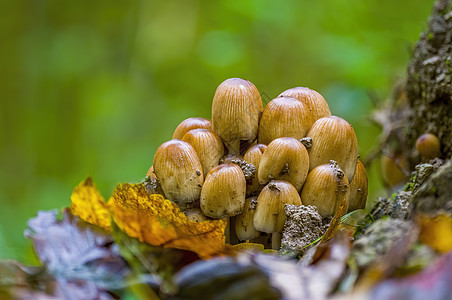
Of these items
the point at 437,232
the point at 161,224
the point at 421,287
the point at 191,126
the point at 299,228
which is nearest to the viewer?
the point at 421,287

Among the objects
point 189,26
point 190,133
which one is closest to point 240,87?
point 190,133

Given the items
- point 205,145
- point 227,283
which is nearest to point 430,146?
point 205,145

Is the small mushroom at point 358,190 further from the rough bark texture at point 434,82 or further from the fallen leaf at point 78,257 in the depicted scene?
the fallen leaf at point 78,257

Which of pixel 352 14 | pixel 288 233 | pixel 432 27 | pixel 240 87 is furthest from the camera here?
pixel 352 14

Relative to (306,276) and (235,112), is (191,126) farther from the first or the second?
(306,276)

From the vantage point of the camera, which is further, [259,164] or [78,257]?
[259,164]

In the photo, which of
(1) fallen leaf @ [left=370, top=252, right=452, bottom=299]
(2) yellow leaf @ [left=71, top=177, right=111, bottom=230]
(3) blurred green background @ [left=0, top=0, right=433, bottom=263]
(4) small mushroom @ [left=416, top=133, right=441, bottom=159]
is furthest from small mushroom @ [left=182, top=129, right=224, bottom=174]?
(3) blurred green background @ [left=0, top=0, right=433, bottom=263]

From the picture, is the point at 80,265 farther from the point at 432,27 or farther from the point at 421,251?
the point at 432,27

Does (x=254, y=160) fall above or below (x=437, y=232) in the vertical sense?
above
